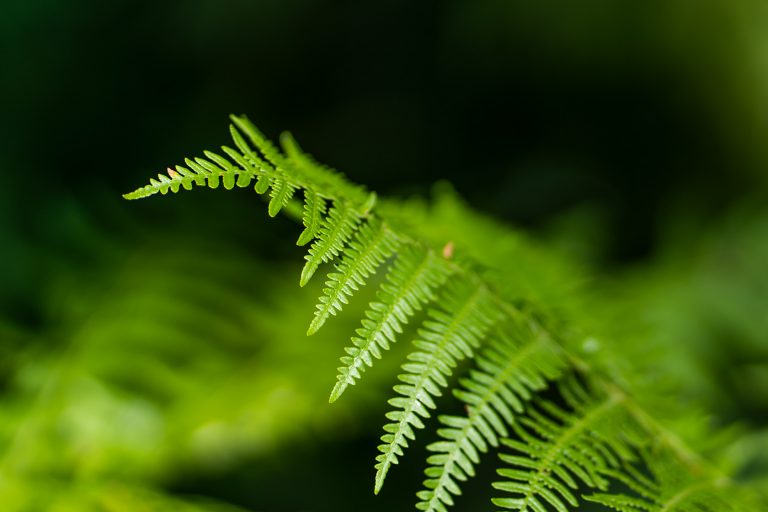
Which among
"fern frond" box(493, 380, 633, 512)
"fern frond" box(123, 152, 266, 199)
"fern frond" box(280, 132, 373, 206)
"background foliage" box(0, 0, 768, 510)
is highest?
"background foliage" box(0, 0, 768, 510)

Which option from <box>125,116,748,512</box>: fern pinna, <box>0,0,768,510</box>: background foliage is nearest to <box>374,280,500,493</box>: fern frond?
<box>125,116,748,512</box>: fern pinna

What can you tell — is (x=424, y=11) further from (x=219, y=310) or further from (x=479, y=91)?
(x=219, y=310)

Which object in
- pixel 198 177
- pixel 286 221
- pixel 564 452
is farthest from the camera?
pixel 286 221

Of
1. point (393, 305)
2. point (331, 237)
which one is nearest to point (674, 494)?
point (393, 305)

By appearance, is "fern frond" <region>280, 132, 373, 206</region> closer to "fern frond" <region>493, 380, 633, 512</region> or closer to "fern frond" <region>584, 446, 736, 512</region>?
"fern frond" <region>493, 380, 633, 512</region>

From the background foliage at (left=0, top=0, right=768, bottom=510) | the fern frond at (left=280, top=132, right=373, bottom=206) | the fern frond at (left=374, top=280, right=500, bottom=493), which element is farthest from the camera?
the background foliage at (left=0, top=0, right=768, bottom=510)

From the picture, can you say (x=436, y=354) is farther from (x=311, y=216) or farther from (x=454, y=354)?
(x=311, y=216)

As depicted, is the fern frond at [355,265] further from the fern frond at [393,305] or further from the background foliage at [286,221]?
the background foliage at [286,221]
